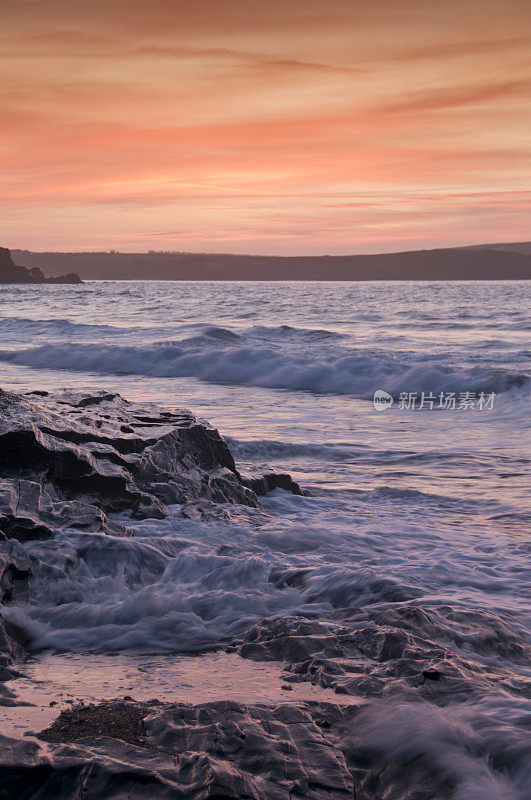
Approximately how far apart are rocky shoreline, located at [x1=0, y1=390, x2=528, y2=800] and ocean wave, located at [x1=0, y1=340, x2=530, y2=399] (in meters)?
10.2

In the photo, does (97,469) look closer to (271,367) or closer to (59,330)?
(271,367)

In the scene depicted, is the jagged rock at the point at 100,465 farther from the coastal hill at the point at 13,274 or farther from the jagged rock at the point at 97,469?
the coastal hill at the point at 13,274

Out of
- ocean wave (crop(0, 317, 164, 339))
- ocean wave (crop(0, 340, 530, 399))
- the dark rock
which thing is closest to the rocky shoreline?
the dark rock

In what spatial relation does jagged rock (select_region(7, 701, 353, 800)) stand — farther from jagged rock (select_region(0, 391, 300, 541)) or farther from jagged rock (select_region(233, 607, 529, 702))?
jagged rock (select_region(0, 391, 300, 541))

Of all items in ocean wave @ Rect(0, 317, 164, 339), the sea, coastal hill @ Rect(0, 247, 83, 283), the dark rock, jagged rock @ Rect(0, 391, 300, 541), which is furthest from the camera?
coastal hill @ Rect(0, 247, 83, 283)

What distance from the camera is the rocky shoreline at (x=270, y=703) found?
2.17 m

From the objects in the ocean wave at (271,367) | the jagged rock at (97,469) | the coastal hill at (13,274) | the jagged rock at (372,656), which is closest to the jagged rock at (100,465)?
→ the jagged rock at (97,469)

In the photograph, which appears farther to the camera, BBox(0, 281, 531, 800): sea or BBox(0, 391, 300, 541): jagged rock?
BBox(0, 391, 300, 541): jagged rock

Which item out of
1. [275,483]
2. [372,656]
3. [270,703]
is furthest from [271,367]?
[270,703]

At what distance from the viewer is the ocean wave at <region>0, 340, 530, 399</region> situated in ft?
49.9

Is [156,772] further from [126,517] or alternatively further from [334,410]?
[334,410]

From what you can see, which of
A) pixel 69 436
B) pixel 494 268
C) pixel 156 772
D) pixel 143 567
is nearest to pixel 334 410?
pixel 69 436

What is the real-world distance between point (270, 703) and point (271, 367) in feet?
48.4

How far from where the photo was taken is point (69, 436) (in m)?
5.11
